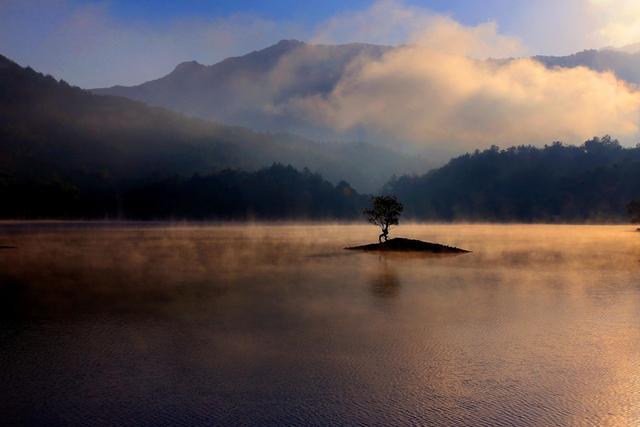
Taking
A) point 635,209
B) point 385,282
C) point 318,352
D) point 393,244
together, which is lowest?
point 385,282

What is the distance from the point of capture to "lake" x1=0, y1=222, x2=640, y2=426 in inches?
436

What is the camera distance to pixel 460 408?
11125 millimetres

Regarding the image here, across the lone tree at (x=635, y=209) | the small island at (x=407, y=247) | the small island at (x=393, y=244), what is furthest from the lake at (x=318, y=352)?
the lone tree at (x=635, y=209)

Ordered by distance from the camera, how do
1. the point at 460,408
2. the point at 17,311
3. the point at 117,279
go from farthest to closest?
the point at 117,279
the point at 17,311
the point at 460,408

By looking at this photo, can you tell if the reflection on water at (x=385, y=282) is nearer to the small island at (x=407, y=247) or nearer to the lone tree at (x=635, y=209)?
the small island at (x=407, y=247)

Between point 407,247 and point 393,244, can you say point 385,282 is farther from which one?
point 393,244

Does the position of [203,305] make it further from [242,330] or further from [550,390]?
[550,390]

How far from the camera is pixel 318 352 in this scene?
1571 centimetres

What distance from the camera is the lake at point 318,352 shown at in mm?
11086

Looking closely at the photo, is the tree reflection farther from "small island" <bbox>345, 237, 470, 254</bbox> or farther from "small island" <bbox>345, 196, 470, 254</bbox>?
"small island" <bbox>345, 237, 470, 254</bbox>

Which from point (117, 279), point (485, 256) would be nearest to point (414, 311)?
point (117, 279)

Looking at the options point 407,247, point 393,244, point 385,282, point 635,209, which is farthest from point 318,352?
point 635,209

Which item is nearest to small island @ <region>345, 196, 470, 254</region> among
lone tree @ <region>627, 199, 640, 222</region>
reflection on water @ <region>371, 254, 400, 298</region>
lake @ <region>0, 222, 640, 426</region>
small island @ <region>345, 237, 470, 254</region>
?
small island @ <region>345, 237, 470, 254</region>

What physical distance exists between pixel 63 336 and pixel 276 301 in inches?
384
